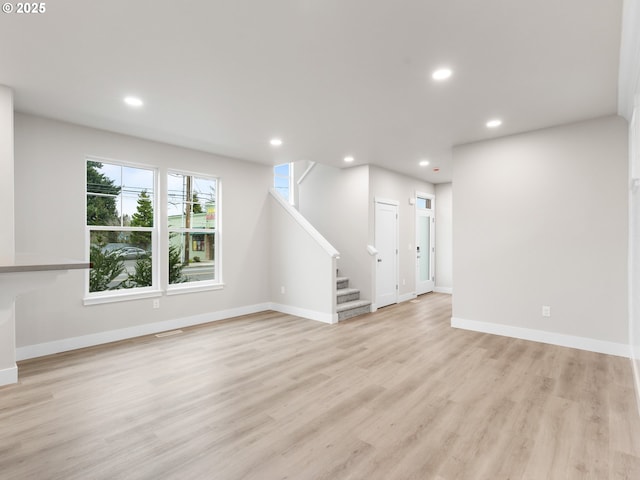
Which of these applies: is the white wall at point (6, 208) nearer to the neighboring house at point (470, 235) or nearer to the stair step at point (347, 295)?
the neighboring house at point (470, 235)

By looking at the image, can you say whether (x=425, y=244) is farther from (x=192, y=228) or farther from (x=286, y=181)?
(x=192, y=228)

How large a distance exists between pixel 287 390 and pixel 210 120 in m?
3.06

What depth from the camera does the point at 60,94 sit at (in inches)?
125

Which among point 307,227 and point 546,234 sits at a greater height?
point 307,227

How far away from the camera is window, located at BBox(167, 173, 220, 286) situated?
196 inches

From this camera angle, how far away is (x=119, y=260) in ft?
14.6

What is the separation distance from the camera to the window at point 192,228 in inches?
196

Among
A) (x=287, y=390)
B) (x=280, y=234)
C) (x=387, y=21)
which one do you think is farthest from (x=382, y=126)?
(x=287, y=390)

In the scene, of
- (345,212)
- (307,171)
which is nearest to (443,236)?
(345,212)

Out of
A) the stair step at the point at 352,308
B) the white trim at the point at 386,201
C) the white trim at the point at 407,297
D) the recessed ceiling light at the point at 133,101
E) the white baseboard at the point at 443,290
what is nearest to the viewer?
the recessed ceiling light at the point at 133,101

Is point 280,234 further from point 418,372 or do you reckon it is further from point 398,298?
point 418,372

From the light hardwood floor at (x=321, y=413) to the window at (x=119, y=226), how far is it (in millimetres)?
941

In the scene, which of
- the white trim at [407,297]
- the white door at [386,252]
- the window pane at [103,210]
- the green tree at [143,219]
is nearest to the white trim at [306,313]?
the white door at [386,252]

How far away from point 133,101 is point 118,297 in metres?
2.42
